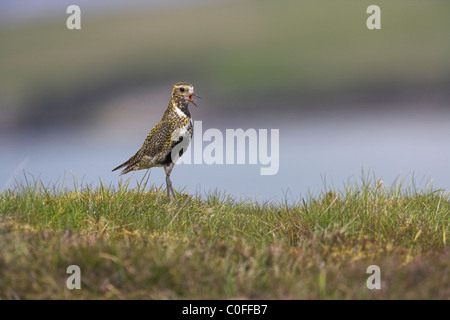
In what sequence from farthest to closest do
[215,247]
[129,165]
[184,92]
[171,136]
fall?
[129,165]
[184,92]
[171,136]
[215,247]

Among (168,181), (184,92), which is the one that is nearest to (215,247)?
(168,181)

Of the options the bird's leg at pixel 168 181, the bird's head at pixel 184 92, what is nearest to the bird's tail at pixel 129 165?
the bird's leg at pixel 168 181

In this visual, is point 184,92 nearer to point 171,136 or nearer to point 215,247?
point 171,136

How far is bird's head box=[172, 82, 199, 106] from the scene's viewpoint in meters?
8.67

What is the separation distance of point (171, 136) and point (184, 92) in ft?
2.57

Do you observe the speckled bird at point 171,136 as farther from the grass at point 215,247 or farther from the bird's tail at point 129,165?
the grass at point 215,247

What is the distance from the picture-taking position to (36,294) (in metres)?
4.80

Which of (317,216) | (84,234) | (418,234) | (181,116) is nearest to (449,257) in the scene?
(418,234)

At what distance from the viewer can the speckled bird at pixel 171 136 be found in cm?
856

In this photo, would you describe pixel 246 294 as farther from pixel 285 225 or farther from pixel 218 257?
pixel 285 225

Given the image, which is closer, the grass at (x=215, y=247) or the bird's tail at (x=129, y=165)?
the grass at (x=215, y=247)

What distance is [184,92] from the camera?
28.5 feet
